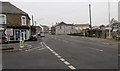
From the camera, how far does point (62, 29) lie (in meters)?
127

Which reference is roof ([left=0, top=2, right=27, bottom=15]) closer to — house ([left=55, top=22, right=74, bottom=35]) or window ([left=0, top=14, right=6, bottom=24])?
window ([left=0, top=14, right=6, bottom=24])

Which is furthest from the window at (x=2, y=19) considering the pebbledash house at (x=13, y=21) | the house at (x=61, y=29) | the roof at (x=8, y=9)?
the house at (x=61, y=29)

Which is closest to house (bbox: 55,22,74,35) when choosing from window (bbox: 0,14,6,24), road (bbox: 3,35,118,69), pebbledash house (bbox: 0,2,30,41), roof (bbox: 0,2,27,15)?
roof (bbox: 0,2,27,15)

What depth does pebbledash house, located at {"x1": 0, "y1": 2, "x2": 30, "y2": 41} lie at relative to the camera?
131 ft

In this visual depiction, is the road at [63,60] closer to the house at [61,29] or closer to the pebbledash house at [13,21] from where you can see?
the pebbledash house at [13,21]

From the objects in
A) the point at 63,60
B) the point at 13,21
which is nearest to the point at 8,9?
the point at 13,21

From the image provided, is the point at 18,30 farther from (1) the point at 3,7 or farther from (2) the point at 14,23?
(1) the point at 3,7

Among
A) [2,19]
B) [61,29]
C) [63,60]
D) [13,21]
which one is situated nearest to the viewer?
[63,60]

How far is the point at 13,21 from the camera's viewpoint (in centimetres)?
4134

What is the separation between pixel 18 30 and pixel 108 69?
35332 millimetres

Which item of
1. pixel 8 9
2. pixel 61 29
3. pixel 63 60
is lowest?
pixel 63 60

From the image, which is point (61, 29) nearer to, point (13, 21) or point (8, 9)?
point (8, 9)

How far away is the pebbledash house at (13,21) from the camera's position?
3994 cm

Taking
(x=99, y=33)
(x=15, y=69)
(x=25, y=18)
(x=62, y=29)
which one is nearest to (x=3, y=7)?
(x=25, y=18)
